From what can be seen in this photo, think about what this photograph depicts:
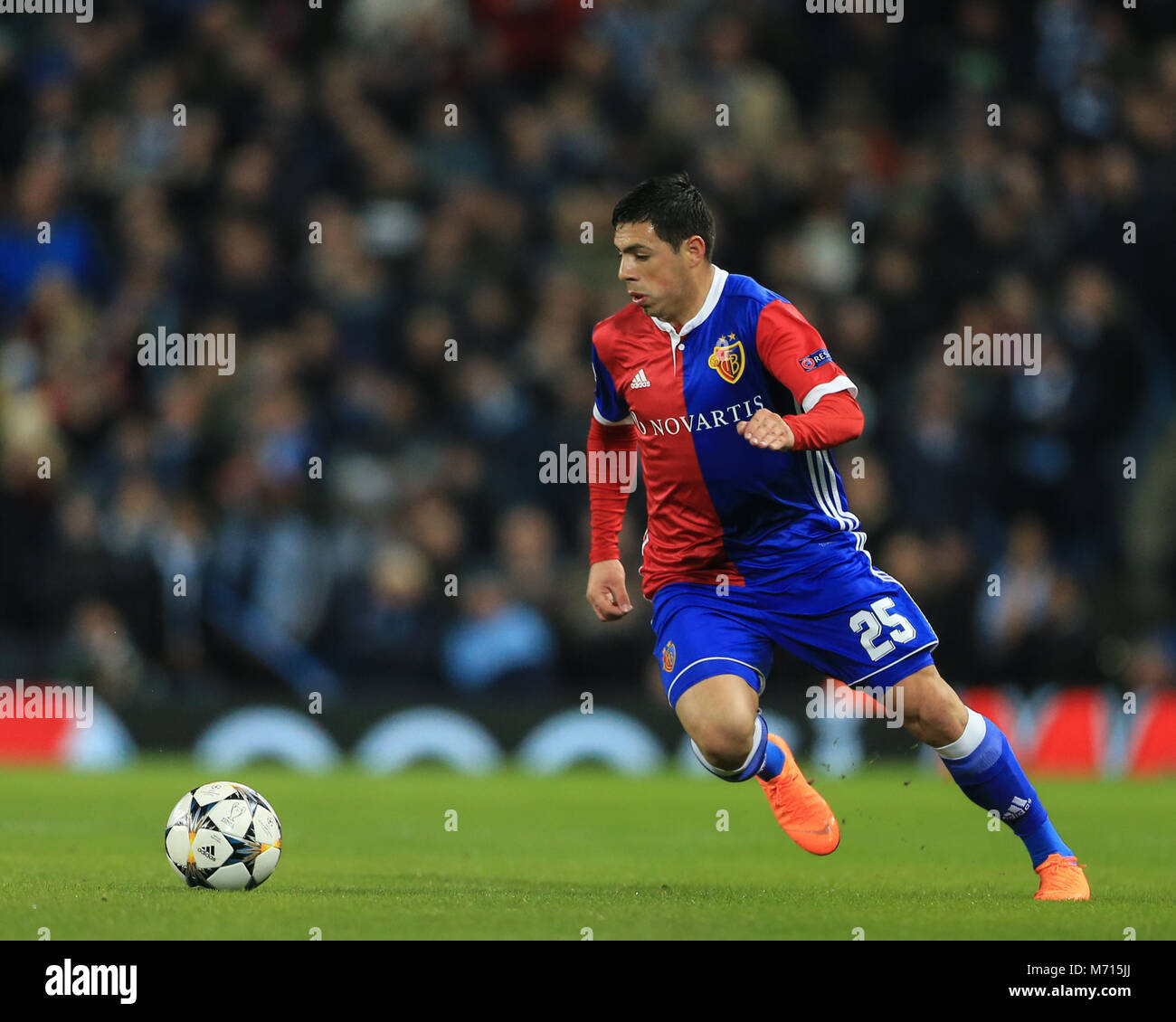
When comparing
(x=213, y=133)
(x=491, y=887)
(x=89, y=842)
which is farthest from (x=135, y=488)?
(x=491, y=887)

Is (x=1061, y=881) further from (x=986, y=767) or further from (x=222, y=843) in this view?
(x=222, y=843)

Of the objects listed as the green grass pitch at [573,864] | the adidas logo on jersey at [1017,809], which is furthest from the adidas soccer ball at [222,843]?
the adidas logo on jersey at [1017,809]

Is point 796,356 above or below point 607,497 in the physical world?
above

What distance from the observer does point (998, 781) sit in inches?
275

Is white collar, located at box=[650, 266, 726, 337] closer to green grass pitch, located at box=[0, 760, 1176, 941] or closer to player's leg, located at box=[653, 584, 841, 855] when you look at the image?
player's leg, located at box=[653, 584, 841, 855]

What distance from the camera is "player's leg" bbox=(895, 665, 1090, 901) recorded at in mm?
6902

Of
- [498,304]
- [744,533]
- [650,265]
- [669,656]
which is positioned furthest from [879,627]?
[498,304]

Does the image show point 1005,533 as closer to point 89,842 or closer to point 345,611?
point 345,611

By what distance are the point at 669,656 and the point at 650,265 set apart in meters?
1.49

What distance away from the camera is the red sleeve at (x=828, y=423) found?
6.47 m

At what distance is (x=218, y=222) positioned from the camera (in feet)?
53.6

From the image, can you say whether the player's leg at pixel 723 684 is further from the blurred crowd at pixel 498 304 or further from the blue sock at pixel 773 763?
the blurred crowd at pixel 498 304

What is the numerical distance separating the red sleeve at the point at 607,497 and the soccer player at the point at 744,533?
259 mm

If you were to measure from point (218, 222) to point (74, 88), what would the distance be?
2357 mm
